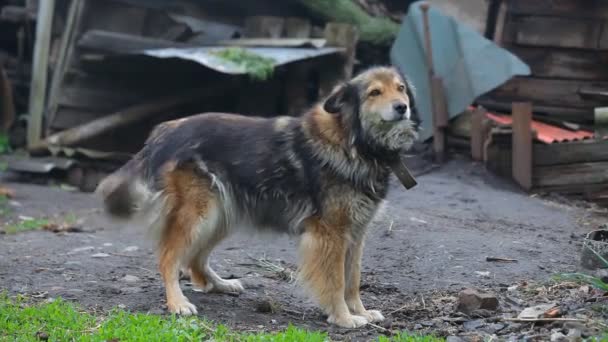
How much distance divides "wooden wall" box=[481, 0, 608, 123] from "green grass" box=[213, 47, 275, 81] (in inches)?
138

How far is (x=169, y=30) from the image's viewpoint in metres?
13.6

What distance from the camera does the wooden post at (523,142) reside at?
35.1 feet

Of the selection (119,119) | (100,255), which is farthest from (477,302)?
(119,119)

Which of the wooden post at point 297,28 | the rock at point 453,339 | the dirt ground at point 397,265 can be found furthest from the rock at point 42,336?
the wooden post at point 297,28

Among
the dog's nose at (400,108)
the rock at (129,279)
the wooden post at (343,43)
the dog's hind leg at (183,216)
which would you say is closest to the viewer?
the dog's nose at (400,108)

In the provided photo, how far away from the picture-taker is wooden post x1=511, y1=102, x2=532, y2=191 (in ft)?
35.1

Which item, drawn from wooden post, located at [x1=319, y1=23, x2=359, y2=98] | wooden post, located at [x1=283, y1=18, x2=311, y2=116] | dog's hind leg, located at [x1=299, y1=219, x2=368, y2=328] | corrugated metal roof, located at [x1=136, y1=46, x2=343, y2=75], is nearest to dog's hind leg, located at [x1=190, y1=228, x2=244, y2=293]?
dog's hind leg, located at [x1=299, y1=219, x2=368, y2=328]

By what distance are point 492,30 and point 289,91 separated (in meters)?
3.24

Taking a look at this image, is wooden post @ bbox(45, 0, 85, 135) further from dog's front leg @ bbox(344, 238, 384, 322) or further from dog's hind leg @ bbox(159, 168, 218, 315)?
dog's front leg @ bbox(344, 238, 384, 322)

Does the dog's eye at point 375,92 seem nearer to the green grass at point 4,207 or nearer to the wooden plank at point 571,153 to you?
the wooden plank at point 571,153

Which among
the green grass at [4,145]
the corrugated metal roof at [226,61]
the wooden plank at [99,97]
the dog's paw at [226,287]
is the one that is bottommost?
the green grass at [4,145]

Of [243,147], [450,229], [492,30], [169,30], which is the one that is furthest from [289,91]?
[243,147]

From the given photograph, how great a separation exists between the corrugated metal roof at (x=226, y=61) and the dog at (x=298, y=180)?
4757 millimetres

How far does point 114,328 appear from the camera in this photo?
16.7 ft
